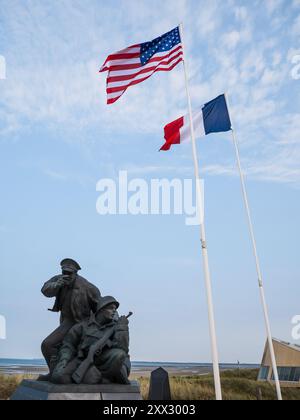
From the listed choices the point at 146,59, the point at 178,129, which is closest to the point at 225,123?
the point at 178,129

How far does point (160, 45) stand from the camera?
11734mm

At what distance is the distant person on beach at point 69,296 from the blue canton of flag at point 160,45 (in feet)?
21.2

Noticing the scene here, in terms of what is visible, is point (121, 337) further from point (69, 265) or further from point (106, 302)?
point (69, 265)

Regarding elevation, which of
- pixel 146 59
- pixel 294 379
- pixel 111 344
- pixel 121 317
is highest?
pixel 146 59

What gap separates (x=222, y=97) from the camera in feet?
44.4

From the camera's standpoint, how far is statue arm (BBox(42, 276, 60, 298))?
28.0 ft

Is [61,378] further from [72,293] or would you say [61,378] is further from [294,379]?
[294,379]

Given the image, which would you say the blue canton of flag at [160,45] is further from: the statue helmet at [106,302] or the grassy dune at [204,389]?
the grassy dune at [204,389]
